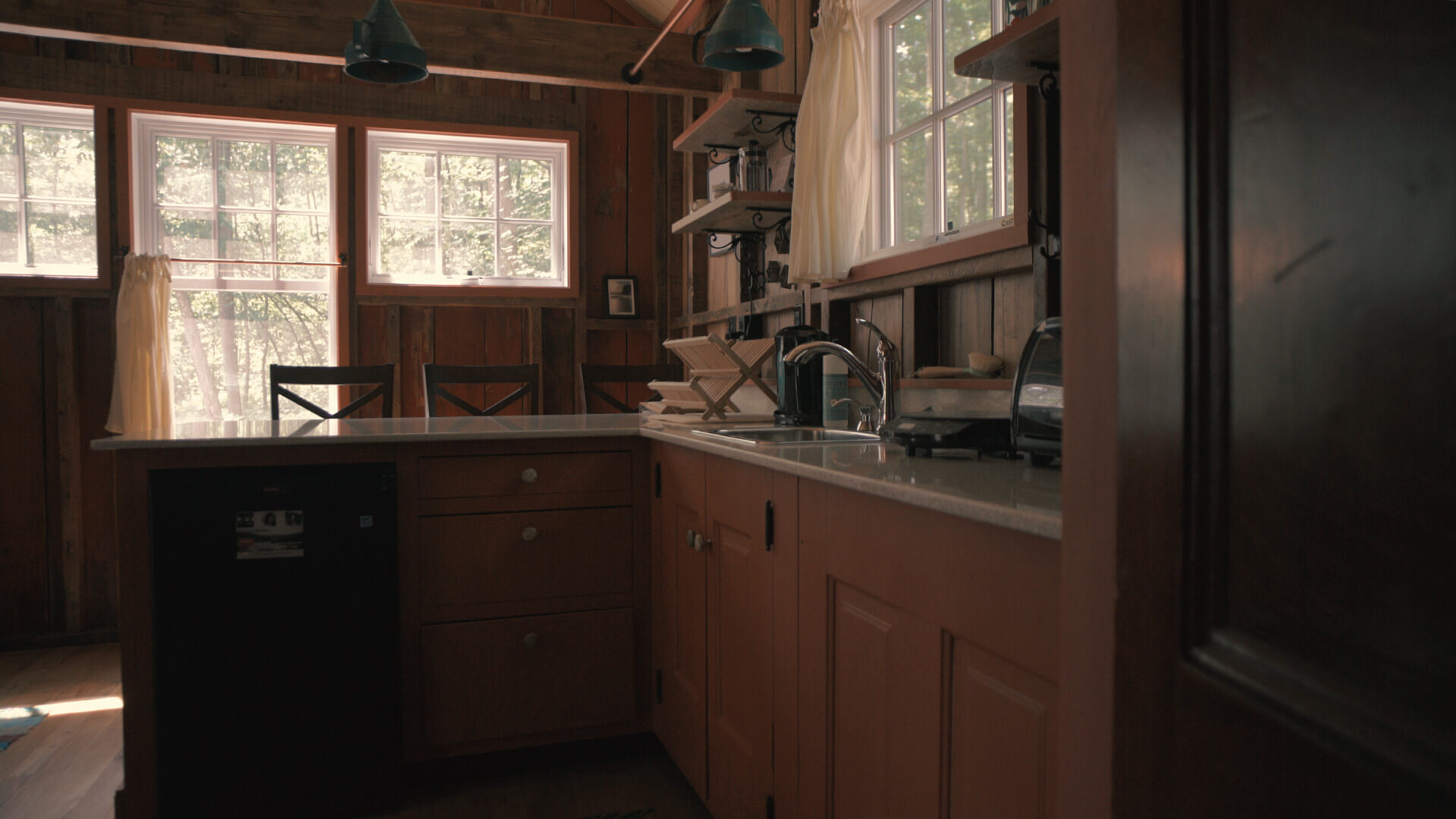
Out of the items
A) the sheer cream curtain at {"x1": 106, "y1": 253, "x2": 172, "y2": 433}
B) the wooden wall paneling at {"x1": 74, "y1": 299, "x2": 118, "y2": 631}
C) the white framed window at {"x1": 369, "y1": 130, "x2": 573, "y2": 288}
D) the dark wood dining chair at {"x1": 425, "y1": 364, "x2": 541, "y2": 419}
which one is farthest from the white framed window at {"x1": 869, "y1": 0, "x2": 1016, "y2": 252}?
the wooden wall paneling at {"x1": 74, "y1": 299, "x2": 118, "y2": 631}

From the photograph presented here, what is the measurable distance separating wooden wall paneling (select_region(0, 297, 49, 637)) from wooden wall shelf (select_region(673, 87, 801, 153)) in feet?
9.84

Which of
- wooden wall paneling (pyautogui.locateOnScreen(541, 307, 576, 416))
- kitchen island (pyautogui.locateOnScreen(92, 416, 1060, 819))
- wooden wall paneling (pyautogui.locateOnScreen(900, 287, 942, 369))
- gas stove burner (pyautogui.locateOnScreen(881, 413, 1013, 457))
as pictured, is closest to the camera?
kitchen island (pyautogui.locateOnScreen(92, 416, 1060, 819))

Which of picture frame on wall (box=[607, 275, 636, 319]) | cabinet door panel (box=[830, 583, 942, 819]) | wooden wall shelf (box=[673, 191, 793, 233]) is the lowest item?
cabinet door panel (box=[830, 583, 942, 819])

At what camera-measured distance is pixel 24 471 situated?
12.8ft

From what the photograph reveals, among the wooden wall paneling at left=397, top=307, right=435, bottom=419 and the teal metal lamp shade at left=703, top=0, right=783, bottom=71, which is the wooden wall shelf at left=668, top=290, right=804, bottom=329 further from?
the wooden wall paneling at left=397, top=307, right=435, bottom=419

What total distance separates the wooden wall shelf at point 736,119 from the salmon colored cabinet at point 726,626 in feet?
4.53

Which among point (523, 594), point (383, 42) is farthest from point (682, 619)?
point (383, 42)

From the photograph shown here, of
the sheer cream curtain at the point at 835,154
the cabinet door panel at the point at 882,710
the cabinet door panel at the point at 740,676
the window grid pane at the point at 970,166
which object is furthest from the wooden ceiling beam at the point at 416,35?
the cabinet door panel at the point at 882,710

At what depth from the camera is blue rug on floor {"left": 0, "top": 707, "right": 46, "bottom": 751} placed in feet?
8.78

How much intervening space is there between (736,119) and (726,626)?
2022 mm

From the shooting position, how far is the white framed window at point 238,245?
13.5 feet

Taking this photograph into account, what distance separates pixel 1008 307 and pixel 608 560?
119cm

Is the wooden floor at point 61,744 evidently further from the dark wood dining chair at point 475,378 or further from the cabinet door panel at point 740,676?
the cabinet door panel at point 740,676

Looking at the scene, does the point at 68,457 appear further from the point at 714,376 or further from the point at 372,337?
the point at 714,376
